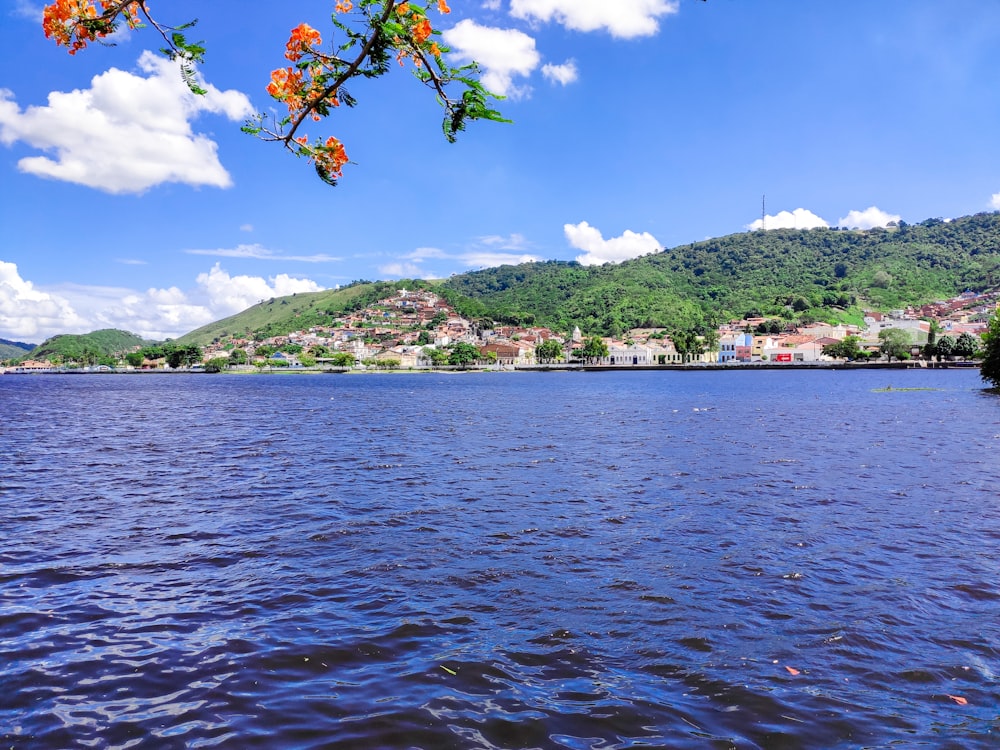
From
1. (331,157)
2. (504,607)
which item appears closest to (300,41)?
(331,157)

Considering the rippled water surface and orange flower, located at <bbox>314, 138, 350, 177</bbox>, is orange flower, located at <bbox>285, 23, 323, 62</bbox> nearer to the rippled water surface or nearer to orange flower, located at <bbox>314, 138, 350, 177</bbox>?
orange flower, located at <bbox>314, 138, 350, 177</bbox>

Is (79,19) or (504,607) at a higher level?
(79,19)

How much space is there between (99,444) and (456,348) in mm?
170504

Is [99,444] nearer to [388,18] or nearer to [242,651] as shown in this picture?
[242,651]

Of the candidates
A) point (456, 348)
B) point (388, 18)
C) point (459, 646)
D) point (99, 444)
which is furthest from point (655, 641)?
point (456, 348)

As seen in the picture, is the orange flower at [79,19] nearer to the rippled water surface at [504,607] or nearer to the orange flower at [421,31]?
the orange flower at [421,31]

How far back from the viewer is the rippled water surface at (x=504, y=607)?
19.3 ft

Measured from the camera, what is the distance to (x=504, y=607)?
8781 millimetres

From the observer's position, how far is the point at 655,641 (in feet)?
25.0

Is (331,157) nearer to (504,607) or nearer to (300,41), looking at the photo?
(300,41)

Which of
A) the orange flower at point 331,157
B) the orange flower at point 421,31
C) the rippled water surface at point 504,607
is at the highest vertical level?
the orange flower at point 421,31

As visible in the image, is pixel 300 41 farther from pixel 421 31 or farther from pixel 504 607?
pixel 504 607

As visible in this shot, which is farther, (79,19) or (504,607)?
(504,607)

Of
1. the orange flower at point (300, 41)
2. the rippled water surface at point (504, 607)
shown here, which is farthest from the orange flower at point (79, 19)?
the rippled water surface at point (504, 607)
